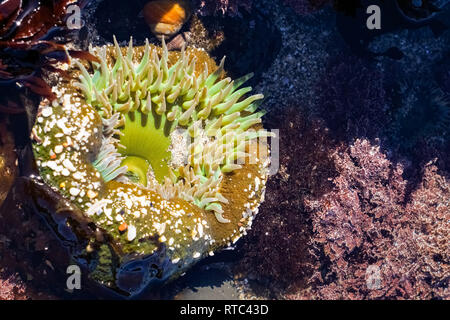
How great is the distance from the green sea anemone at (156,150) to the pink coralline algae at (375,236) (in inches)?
43.1

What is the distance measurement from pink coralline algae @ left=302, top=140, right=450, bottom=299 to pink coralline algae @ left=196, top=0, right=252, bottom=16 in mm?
2131

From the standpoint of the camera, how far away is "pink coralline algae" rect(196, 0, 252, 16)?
4.69m

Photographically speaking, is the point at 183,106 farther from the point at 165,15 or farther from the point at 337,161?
the point at 337,161

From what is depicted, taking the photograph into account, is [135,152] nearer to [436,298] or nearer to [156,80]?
[156,80]

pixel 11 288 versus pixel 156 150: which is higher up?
pixel 156 150

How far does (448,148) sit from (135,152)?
414 centimetres

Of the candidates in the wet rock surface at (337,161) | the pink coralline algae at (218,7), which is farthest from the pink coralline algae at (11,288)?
the pink coralline algae at (218,7)

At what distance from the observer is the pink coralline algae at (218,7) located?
15.4 ft

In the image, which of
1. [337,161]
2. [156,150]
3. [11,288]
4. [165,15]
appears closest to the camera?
[11,288]

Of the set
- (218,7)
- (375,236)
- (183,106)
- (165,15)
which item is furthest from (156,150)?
(375,236)

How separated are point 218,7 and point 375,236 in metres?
3.25

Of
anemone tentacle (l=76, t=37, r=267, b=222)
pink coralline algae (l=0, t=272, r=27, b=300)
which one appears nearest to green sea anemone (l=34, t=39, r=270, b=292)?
anemone tentacle (l=76, t=37, r=267, b=222)

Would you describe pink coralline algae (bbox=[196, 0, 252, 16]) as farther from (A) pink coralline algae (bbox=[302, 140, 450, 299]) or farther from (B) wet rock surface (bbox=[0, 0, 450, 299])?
(A) pink coralline algae (bbox=[302, 140, 450, 299])

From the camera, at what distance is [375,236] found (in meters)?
4.78
